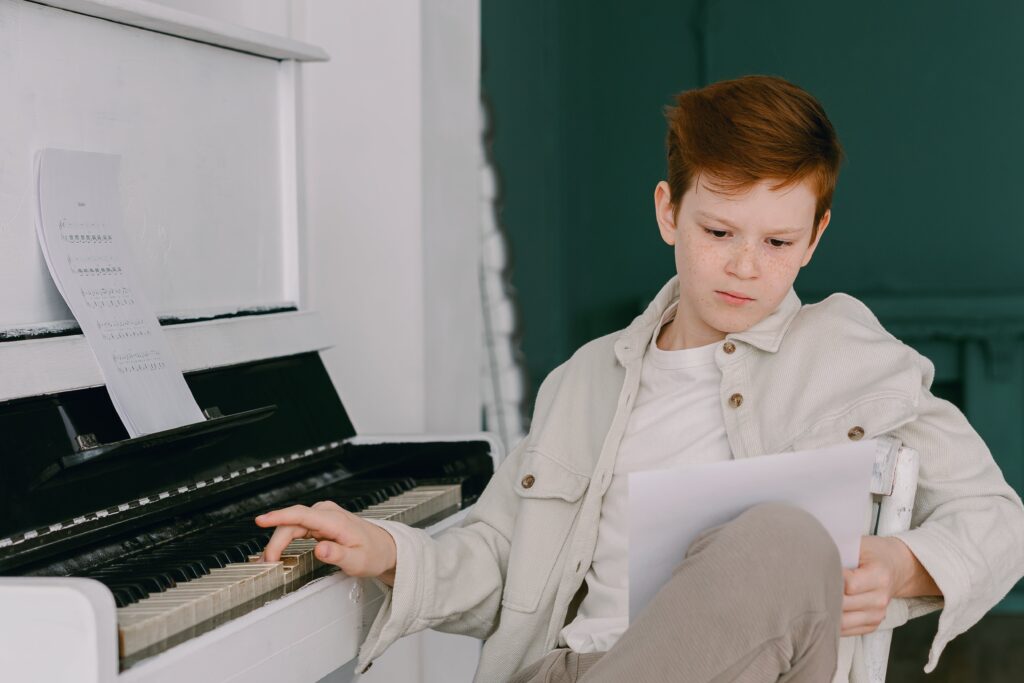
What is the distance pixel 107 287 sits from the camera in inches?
60.4

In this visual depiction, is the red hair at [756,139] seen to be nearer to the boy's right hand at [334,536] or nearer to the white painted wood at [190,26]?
the boy's right hand at [334,536]

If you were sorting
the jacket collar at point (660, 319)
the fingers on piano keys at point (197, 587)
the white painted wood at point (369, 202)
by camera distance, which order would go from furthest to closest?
1. the white painted wood at point (369, 202)
2. the jacket collar at point (660, 319)
3. the fingers on piano keys at point (197, 587)

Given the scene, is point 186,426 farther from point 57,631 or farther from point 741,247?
point 741,247

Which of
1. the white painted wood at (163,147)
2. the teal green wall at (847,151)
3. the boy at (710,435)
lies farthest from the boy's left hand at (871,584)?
the teal green wall at (847,151)

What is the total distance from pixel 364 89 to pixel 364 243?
302 millimetres

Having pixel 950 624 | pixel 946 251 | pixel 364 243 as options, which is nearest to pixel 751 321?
pixel 950 624

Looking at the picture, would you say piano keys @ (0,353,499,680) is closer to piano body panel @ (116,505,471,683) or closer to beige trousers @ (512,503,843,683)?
piano body panel @ (116,505,471,683)

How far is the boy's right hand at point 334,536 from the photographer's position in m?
1.31

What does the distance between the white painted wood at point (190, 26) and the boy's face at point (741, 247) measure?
74cm

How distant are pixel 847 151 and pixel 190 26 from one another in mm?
3255

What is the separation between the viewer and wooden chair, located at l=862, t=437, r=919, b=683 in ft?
4.27

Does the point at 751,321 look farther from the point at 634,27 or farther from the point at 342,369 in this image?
the point at 634,27

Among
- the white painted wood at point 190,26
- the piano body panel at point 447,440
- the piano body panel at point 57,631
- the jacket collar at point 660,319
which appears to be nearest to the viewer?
the piano body panel at point 57,631

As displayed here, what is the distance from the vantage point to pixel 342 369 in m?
2.51
